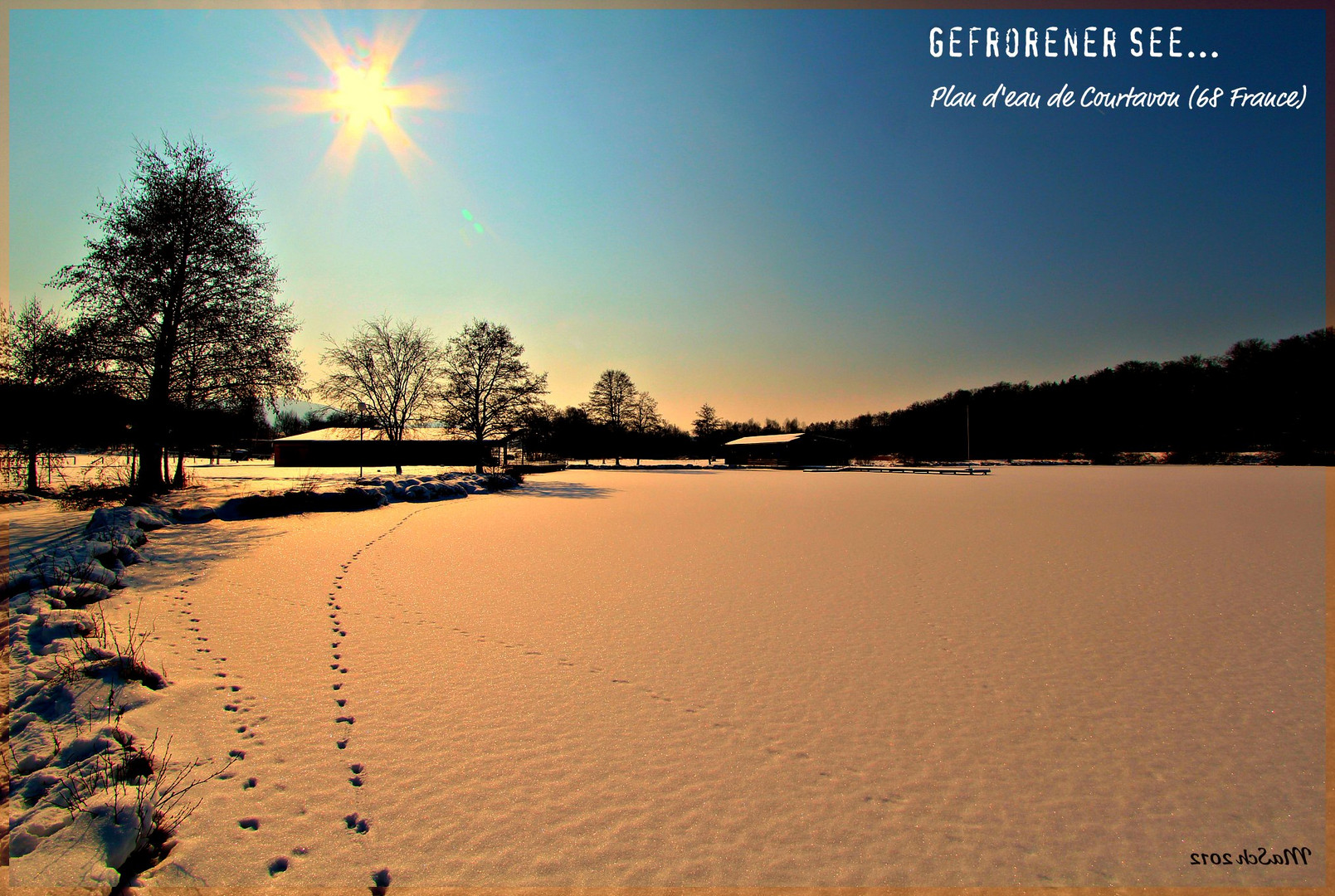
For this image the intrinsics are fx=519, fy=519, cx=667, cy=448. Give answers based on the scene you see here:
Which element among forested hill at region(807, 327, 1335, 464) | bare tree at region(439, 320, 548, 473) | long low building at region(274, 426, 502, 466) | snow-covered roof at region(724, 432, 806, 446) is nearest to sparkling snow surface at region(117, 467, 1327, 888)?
bare tree at region(439, 320, 548, 473)

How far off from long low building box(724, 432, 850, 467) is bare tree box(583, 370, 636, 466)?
1847 centimetres

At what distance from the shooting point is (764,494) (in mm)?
27516

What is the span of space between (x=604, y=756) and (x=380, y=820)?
1492 millimetres

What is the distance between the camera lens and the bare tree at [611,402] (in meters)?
77.8

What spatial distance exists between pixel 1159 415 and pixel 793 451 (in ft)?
189

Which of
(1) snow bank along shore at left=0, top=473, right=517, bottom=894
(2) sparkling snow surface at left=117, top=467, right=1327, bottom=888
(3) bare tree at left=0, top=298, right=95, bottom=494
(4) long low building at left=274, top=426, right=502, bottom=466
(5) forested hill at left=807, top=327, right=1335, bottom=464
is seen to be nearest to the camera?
(1) snow bank along shore at left=0, top=473, right=517, bottom=894

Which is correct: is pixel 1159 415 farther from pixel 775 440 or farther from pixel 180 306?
pixel 180 306

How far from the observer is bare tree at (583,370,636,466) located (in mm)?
77750

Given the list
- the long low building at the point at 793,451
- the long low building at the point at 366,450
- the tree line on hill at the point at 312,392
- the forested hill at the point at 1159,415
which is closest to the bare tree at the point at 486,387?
the tree line on hill at the point at 312,392

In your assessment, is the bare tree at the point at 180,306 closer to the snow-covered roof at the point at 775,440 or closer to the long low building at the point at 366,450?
the long low building at the point at 366,450

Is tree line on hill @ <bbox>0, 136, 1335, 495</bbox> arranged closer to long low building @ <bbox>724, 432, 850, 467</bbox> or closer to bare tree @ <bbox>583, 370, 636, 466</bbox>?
bare tree @ <bbox>583, 370, 636, 466</bbox>

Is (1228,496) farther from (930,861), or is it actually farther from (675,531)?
(930,861)

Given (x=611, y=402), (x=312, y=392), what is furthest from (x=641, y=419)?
(x=312, y=392)

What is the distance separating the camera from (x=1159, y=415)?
76000 millimetres
